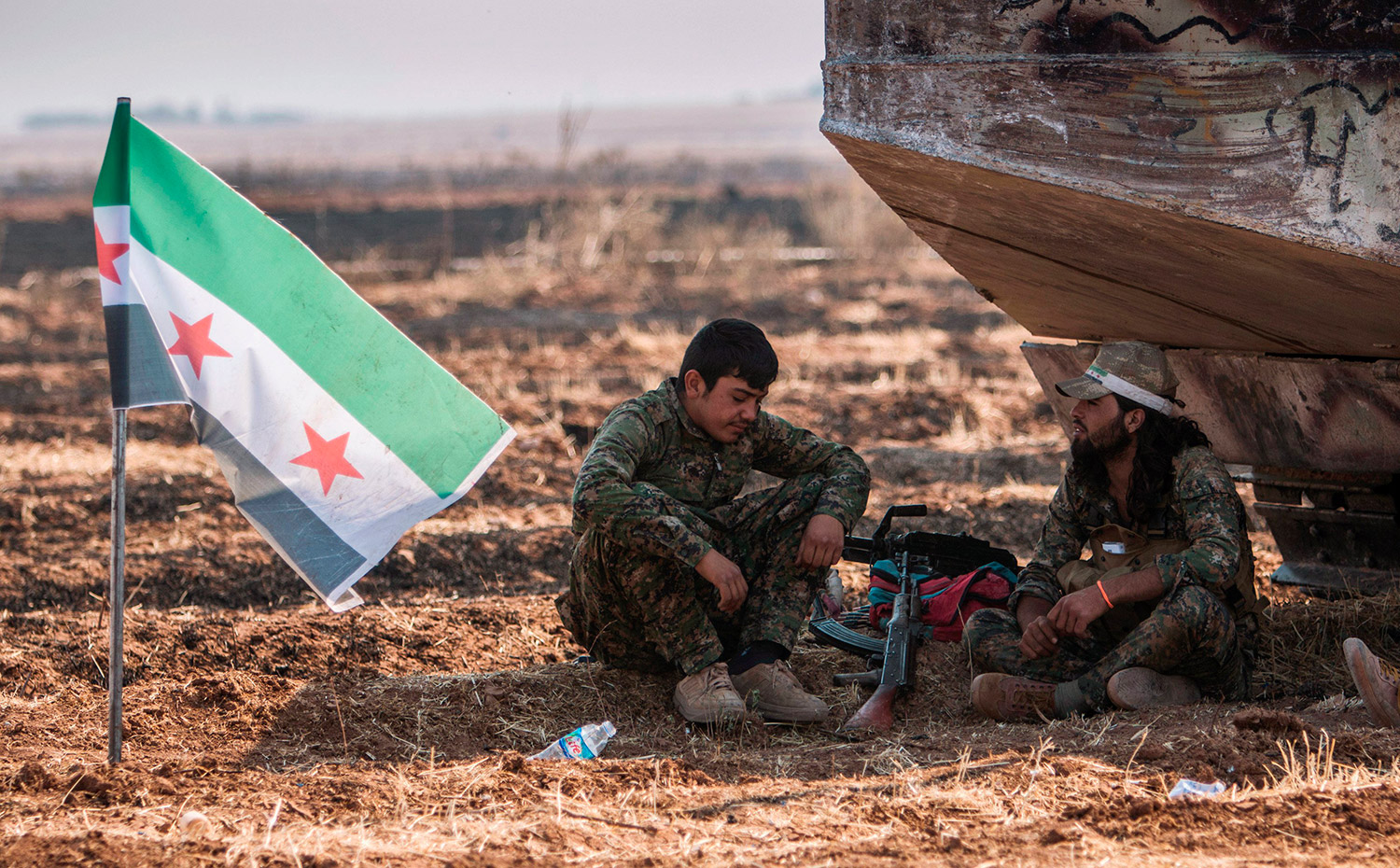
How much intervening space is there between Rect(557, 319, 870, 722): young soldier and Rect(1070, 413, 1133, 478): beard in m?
0.71

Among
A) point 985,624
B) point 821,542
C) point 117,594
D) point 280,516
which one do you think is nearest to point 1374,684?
point 985,624

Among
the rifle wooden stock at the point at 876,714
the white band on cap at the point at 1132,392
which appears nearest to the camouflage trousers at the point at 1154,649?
the rifle wooden stock at the point at 876,714

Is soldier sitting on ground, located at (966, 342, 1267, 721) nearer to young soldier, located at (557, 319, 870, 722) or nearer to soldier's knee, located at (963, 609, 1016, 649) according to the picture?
soldier's knee, located at (963, 609, 1016, 649)

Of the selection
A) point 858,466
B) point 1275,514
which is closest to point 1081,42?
point 858,466

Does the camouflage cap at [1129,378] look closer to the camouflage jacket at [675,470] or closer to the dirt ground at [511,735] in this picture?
the camouflage jacket at [675,470]

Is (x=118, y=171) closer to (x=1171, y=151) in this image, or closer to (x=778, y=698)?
(x=778, y=698)

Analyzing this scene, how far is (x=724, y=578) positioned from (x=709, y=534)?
0.42 m

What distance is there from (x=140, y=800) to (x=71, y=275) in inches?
743

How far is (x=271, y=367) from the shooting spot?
12.4ft

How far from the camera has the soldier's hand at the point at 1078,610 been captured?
377 cm

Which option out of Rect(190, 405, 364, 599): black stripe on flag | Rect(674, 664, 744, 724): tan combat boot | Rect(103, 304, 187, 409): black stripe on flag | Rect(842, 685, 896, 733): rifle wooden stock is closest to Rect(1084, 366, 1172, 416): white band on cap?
Rect(842, 685, 896, 733): rifle wooden stock

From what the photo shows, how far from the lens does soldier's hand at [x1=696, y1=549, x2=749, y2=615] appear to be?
3.68 meters

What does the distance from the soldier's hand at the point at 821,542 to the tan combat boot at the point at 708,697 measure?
0.43 meters

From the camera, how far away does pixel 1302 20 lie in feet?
11.7
